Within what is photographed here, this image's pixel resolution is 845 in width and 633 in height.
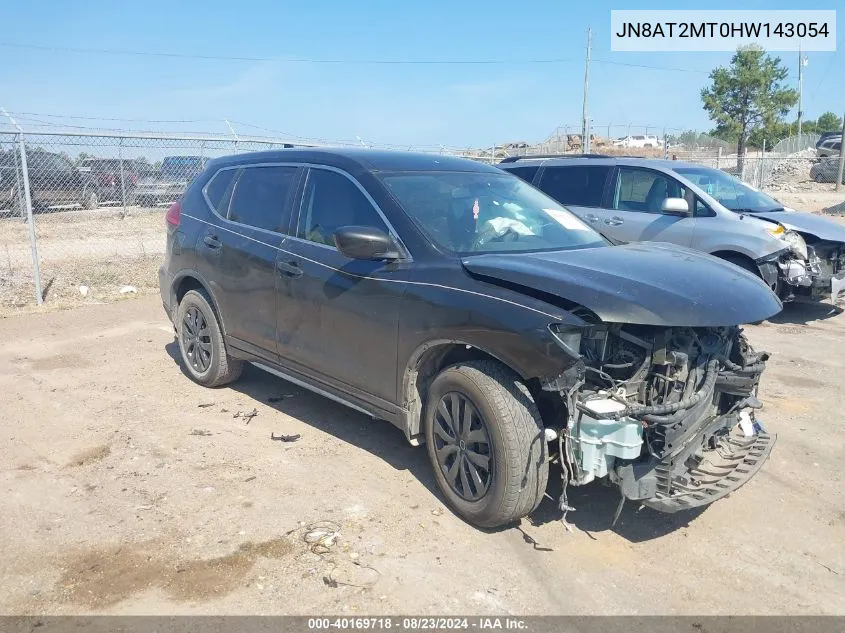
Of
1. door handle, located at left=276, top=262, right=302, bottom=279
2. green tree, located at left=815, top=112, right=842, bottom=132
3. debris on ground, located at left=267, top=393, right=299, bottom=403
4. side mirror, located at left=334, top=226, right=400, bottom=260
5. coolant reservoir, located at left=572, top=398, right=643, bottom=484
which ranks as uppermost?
green tree, located at left=815, top=112, right=842, bottom=132

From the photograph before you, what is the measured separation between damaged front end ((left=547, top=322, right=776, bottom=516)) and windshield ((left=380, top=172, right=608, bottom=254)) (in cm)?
99

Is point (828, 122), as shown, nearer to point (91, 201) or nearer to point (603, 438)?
point (91, 201)

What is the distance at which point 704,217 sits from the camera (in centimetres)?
833

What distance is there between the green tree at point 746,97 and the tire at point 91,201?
1385 inches

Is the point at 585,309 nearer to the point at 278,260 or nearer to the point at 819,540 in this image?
the point at 819,540

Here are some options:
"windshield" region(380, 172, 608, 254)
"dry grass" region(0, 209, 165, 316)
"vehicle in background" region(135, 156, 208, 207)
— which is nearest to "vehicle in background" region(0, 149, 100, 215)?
"dry grass" region(0, 209, 165, 316)

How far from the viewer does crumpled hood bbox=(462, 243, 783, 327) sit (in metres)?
3.21

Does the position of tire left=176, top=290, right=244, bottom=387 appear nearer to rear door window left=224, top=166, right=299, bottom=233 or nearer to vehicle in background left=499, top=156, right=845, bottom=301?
rear door window left=224, top=166, right=299, bottom=233

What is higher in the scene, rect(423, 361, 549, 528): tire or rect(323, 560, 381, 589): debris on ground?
rect(423, 361, 549, 528): tire

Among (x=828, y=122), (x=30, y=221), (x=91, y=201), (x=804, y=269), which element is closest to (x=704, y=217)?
(x=804, y=269)

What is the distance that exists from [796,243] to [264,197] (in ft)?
20.1

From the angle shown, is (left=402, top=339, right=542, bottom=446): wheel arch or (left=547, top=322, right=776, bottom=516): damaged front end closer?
(left=547, top=322, right=776, bottom=516): damaged front end

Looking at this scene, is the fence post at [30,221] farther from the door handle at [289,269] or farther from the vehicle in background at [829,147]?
the vehicle in background at [829,147]

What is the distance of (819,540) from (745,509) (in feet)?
1.32
